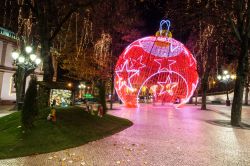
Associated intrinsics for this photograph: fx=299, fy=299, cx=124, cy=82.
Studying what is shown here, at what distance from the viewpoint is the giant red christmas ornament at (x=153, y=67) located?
90.5 ft

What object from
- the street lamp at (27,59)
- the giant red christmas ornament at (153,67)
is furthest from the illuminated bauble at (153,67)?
the street lamp at (27,59)

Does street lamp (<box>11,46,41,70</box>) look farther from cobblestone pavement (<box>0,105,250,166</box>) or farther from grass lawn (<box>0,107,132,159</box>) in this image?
cobblestone pavement (<box>0,105,250,166</box>)

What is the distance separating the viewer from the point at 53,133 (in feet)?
33.8

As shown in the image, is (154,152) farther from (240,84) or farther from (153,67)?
(153,67)

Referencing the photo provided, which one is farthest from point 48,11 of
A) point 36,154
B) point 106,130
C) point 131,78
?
point 131,78

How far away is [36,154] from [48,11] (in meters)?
10.7

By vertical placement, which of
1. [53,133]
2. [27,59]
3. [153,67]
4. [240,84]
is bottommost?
[53,133]

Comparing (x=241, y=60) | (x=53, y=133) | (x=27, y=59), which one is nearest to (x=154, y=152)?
(x=53, y=133)

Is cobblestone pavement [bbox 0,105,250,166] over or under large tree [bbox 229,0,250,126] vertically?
under

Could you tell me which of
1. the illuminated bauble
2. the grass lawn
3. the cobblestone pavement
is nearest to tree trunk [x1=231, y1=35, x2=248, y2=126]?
the cobblestone pavement

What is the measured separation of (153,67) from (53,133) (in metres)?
18.9

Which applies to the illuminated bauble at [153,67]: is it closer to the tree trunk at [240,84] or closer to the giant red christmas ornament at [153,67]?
the giant red christmas ornament at [153,67]

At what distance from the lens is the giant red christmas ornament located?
27594 millimetres

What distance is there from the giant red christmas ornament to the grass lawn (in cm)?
1382
